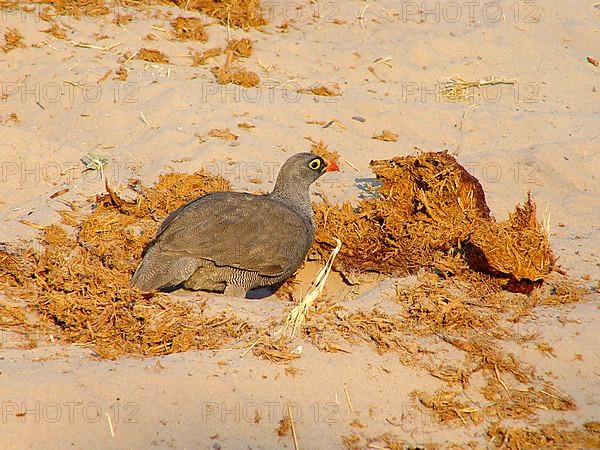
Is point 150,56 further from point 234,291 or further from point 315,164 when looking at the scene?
point 234,291

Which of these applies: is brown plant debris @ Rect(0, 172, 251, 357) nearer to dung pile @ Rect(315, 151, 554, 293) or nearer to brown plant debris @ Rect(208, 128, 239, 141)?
brown plant debris @ Rect(208, 128, 239, 141)

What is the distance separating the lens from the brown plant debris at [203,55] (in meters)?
10.4

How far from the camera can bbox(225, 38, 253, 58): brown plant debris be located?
417 inches

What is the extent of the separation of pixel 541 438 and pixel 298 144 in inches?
189

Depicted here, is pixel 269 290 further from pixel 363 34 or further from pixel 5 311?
pixel 363 34

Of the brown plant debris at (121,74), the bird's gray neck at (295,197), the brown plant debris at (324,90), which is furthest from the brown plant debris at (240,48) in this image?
the bird's gray neck at (295,197)

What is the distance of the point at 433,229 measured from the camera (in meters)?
7.07

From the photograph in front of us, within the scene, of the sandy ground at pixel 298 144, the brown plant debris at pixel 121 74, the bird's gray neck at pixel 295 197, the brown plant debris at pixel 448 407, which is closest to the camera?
the sandy ground at pixel 298 144

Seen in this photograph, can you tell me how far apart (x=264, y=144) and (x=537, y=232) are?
3.42 m

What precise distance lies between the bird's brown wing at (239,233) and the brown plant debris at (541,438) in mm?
2512

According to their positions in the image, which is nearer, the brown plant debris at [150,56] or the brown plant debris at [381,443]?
the brown plant debris at [381,443]

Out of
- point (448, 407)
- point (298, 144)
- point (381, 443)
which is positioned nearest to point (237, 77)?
point (298, 144)

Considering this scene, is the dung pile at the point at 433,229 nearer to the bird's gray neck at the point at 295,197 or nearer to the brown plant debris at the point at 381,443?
the bird's gray neck at the point at 295,197

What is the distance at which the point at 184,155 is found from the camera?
8.47m
